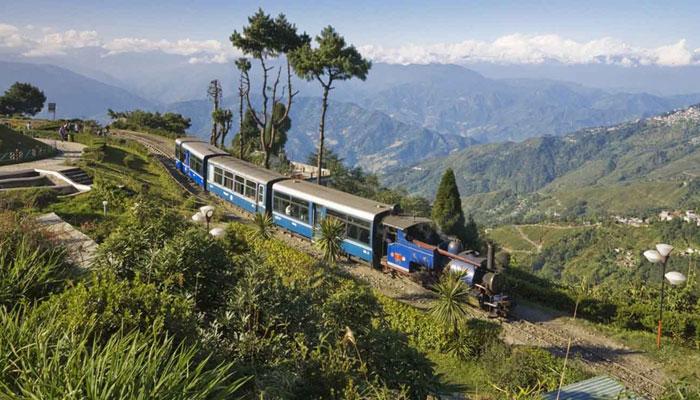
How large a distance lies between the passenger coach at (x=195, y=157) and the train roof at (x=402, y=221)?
1629cm

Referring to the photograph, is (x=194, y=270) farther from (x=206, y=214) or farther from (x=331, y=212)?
(x=331, y=212)

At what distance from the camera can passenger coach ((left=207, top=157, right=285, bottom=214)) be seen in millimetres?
25609

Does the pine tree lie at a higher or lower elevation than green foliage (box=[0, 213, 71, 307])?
lower

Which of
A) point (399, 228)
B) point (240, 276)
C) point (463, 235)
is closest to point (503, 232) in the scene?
point (463, 235)

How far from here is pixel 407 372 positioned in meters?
8.05

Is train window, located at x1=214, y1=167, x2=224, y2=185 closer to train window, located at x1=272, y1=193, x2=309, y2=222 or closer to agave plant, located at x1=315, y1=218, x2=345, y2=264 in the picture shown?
train window, located at x1=272, y1=193, x2=309, y2=222

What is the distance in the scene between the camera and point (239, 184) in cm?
2786

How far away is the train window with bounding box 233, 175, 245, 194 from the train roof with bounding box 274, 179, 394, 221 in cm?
356

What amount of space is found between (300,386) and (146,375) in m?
2.83

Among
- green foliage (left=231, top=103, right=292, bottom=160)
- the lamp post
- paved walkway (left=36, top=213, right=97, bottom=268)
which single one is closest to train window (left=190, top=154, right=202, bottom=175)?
green foliage (left=231, top=103, right=292, bottom=160)

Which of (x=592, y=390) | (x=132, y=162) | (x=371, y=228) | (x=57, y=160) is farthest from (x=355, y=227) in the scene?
(x=57, y=160)

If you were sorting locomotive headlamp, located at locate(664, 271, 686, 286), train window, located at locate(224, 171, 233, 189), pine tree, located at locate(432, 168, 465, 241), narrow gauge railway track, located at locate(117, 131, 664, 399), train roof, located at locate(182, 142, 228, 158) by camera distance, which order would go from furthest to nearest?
1. train roof, located at locate(182, 142, 228, 158)
2. train window, located at locate(224, 171, 233, 189)
3. pine tree, located at locate(432, 168, 465, 241)
4. locomotive headlamp, located at locate(664, 271, 686, 286)
5. narrow gauge railway track, located at locate(117, 131, 664, 399)

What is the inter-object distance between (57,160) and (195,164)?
1017cm

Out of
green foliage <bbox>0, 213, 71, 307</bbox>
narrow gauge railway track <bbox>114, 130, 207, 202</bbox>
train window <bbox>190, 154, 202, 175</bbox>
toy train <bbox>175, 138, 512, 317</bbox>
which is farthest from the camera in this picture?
narrow gauge railway track <bbox>114, 130, 207, 202</bbox>
